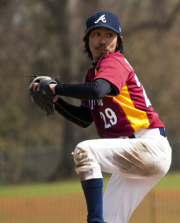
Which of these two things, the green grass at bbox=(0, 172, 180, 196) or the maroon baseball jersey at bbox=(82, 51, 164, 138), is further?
the green grass at bbox=(0, 172, 180, 196)

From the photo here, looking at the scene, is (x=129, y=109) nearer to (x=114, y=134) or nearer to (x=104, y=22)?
(x=114, y=134)

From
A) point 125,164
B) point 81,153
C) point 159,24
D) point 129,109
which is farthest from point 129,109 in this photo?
point 159,24

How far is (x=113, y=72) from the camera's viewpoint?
3.45 metres

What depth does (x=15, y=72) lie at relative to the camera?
2309 centimetres

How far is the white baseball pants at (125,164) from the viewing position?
329 cm

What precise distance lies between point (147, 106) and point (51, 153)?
70.1 feet

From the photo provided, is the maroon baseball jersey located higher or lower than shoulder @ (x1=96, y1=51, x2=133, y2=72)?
lower

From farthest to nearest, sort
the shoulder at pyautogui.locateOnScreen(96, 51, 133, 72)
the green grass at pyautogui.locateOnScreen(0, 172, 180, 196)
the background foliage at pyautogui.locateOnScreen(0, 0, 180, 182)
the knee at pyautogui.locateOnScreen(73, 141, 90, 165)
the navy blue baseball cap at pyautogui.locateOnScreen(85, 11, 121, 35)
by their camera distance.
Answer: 1. the background foliage at pyautogui.locateOnScreen(0, 0, 180, 182)
2. the green grass at pyautogui.locateOnScreen(0, 172, 180, 196)
3. the navy blue baseball cap at pyautogui.locateOnScreen(85, 11, 121, 35)
4. the shoulder at pyautogui.locateOnScreen(96, 51, 133, 72)
5. the knee at pyautogui.locateOnScreen(73, 141, 90, 165)

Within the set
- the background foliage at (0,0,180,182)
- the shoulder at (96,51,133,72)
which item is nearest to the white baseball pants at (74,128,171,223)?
the shoulder at (96,51,133,72)

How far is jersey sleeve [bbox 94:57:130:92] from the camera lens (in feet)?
11.2

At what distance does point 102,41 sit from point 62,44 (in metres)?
19.7

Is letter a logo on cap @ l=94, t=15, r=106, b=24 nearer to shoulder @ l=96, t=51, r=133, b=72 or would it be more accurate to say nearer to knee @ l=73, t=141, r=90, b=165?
shoulder @ l=96, t=51, r=133, b=72

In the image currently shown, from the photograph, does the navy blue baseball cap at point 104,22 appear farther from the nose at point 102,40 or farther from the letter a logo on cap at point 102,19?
the nose at point 102,40

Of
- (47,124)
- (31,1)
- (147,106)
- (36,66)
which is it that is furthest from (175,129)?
(147,106)
